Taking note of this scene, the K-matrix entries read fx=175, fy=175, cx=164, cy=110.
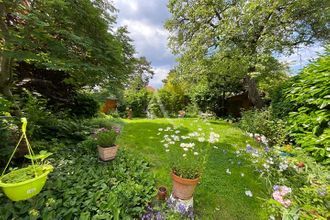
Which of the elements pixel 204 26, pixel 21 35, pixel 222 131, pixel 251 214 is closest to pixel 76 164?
pixel 21 35

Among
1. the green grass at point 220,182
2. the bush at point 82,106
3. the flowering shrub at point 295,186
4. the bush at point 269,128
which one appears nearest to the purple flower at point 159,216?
the green grass at point 220,182

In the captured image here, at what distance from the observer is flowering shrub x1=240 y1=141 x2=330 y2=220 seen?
1.69 metres

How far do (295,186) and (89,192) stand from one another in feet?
9.01

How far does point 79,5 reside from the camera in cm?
291

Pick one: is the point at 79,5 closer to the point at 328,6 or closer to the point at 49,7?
the point at 49,7

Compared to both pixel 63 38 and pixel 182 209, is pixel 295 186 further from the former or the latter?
pixel 63 38

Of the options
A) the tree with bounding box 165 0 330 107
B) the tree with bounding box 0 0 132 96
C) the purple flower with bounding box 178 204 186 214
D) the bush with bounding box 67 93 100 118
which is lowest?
the purple flower with bounding box 178 204 186 214

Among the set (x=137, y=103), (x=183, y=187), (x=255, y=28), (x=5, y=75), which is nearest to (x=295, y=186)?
(x=183, y=187)

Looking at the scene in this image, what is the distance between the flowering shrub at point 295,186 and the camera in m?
1.69

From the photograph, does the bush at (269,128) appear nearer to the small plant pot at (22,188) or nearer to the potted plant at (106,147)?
the potted plant at (106,147)

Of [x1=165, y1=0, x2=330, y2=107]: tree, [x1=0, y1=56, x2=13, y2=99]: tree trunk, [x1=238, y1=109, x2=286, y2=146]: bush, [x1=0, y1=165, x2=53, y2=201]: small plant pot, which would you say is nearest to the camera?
[x1=0, y1=165, x2=53, y2=201]: small plant pot

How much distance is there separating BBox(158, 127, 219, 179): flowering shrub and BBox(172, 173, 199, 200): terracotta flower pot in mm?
73

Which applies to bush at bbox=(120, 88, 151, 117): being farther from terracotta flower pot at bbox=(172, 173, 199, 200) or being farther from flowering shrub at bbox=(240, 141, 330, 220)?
terracotta flower pot at bbox=(172, 173, 199, 200)

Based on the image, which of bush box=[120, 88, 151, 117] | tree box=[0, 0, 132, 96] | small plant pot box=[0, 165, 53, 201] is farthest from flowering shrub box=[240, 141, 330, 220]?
bush box=[120, 88, 151, 117]
